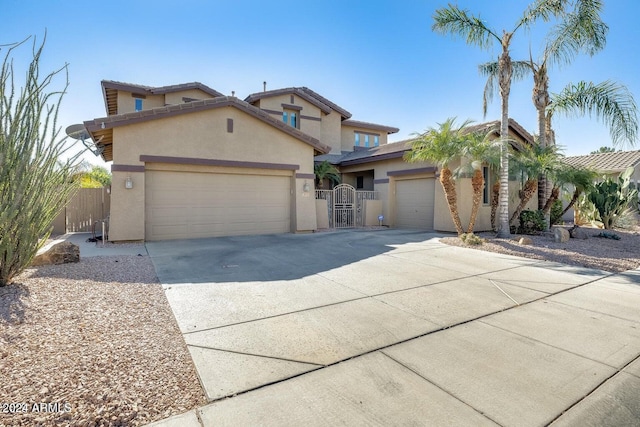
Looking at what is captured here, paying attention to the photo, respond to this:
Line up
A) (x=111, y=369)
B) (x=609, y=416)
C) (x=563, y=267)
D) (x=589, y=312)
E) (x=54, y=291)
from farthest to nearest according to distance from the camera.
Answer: (x=563, y=267), (x=54, y=291), (x=589, y=312), (x=111, y=369), (x=609, y=416)

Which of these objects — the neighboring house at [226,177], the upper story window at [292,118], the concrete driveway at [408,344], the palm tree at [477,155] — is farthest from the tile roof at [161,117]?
the upper story window at [292,118]

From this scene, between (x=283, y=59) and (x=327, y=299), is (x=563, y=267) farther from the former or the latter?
(x=283, y=59)

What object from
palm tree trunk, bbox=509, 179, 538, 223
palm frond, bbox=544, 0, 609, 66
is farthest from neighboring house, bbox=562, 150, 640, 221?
palm frond, bbox=544, 0, 609, 66

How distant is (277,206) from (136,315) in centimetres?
943

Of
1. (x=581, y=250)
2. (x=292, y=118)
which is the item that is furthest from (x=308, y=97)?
(x=581, y=250)

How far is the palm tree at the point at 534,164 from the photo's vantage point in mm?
11875

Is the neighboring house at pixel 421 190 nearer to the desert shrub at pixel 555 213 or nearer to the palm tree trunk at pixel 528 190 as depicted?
the desert shrub at pixel 555 213

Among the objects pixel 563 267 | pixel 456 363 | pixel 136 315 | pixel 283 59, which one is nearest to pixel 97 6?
pixel 283 59

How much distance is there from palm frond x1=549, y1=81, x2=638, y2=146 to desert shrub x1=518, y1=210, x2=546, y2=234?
147 inches

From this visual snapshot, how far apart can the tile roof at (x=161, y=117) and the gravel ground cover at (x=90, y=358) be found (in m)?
6.36

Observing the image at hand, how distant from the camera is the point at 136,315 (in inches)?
171

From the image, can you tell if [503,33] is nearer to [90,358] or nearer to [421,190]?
[421,190]

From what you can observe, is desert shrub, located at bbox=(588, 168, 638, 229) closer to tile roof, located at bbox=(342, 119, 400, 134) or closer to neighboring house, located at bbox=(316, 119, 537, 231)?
neighboring house, located at bbox=(316, 119, 537, 231)

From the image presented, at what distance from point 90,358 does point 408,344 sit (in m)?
3.29
